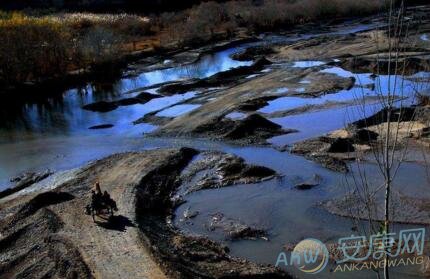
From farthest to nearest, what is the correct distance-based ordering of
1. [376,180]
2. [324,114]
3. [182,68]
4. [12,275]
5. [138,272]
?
[182,68] < [324,114] < [376,180] < [12,275] < [138,272]

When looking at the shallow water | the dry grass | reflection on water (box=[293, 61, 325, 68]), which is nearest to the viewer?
the shallow water

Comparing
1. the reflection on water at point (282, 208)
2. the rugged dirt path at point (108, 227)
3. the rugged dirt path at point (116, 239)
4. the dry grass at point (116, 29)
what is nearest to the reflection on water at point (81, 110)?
the dry grass at point (116, 29)

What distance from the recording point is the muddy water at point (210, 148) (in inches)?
754

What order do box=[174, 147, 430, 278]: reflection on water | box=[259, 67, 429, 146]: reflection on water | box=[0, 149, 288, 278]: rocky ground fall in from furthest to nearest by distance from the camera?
box=[259, 67, 429, 146]: reflection on water, box=[174, 147, 430, 278]: reflection on water, box=[0, 149, 288, 278]: rocky ground

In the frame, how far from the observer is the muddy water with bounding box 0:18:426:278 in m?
19.1

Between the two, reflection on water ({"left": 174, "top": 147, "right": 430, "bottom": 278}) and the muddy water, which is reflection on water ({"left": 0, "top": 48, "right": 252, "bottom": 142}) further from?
reflection on water ({"left": 174, "top": 147, "right": 430, "bottom": 278})

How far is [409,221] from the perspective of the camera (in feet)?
61.8

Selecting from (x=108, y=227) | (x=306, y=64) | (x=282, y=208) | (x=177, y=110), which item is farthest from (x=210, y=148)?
(x=306, y=64)

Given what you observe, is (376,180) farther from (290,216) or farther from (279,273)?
(279,273)

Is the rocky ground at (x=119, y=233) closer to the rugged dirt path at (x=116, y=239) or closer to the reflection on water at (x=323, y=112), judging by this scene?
the rugged dirt path at (x=116, y=239)

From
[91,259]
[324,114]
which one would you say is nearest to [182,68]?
[324,114]

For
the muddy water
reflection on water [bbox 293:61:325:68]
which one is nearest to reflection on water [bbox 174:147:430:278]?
the muddy water

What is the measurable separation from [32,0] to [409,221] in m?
72.4

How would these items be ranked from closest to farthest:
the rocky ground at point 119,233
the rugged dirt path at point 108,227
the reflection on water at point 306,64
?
the rugged dirt path at point 108,227
the rocky ground at point 119,233
the reflection on water at point 306,64
